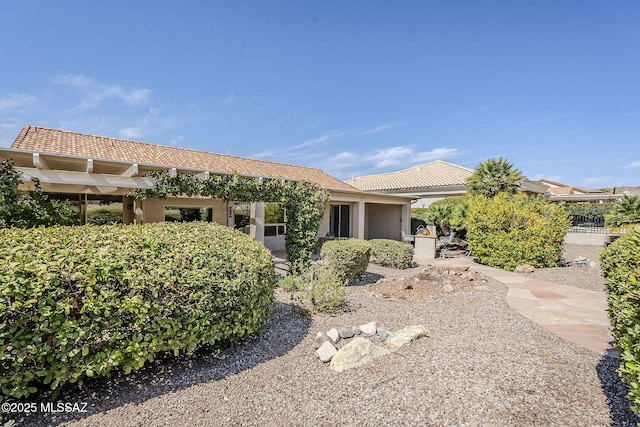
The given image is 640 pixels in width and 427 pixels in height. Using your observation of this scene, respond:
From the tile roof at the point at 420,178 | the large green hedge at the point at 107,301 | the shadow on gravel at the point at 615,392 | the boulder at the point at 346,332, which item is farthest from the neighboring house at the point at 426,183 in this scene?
the large green hedge at the point at 107,301

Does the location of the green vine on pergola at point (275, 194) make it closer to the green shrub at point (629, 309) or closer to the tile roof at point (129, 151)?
the tile roof at point (129, 151)

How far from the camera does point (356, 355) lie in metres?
4.27

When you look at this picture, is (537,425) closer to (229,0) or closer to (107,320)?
(107,320)

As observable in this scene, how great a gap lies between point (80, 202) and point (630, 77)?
22.3m

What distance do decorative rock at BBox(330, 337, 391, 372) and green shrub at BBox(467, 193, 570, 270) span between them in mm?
9999

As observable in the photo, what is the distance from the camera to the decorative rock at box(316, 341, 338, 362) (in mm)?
4340

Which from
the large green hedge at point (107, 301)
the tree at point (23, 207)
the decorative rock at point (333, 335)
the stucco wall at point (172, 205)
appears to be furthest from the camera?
the stucco wall at point (172, 205)

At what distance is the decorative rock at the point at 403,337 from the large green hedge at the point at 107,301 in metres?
2.13

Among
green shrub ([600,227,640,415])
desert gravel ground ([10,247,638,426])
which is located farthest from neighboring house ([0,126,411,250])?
green shrub ([600,227,640,415])

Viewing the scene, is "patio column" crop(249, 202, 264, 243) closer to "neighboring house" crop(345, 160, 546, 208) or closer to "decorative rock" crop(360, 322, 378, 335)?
"decorative rock" crop(360, 322, 378, 335)

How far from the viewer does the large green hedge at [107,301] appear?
288 centimetres

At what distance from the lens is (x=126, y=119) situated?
13.8 m

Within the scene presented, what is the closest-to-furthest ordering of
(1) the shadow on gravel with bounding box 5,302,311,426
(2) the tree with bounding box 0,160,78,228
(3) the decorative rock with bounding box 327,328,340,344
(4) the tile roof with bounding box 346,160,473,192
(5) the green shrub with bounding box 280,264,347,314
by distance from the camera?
1. (1) the shadow on gravel with bounding box 5,302,311,426
2. (3) the decorative rock with bounding box 327,328,340,344
3. (2) the tree with bounding box 0,160,78,228
4. (5) the green shrub with bounding box 280,264,347,314
5. (4) the tile roof with bounding box 346,160,473,192

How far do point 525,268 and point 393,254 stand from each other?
4.82 m
